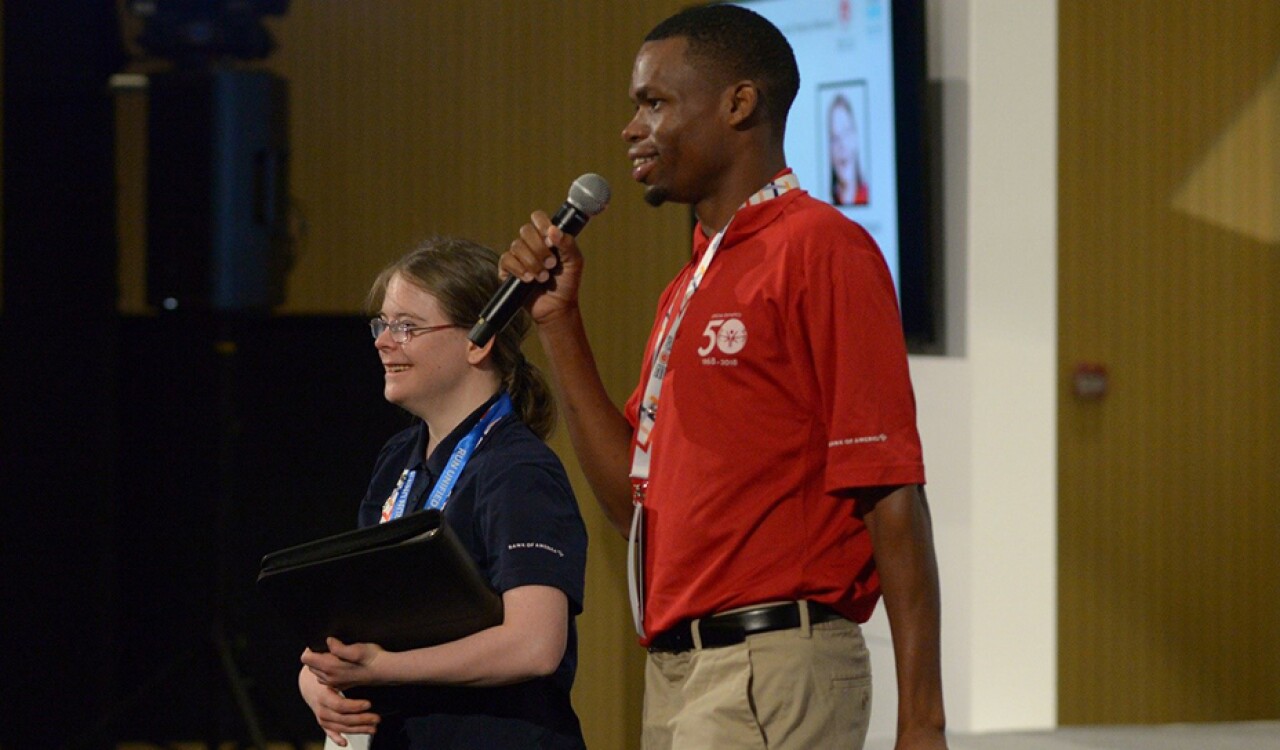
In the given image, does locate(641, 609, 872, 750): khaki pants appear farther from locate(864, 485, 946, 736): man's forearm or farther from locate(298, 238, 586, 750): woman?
locate(298, 238, 586, 750): woman

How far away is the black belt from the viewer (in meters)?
1.56

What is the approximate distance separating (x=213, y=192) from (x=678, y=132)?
2.93 meters

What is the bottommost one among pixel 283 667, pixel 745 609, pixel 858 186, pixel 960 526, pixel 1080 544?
pixel 283 667

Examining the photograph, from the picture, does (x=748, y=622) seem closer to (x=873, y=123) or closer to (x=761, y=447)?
(x=761, y=447)

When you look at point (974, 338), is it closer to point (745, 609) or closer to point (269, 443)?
point (745, 609)

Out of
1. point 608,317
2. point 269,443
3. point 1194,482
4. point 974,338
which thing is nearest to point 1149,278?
point 1194,482

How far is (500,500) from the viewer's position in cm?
175

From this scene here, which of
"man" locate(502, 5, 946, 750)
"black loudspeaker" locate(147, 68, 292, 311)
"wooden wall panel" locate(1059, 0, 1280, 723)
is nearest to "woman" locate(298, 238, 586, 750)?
"man" locate(502, 5, 946, 750)

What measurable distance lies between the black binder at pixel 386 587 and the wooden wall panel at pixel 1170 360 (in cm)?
346

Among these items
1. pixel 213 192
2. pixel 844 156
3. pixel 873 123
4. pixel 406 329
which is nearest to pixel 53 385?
pixel 213 192

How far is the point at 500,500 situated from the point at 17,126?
3.30 meters

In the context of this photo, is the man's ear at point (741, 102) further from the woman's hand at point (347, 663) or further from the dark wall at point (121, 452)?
the dark wall at point (121, 452)

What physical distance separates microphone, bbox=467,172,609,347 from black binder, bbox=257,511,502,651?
225 mm

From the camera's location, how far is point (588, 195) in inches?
69.3
